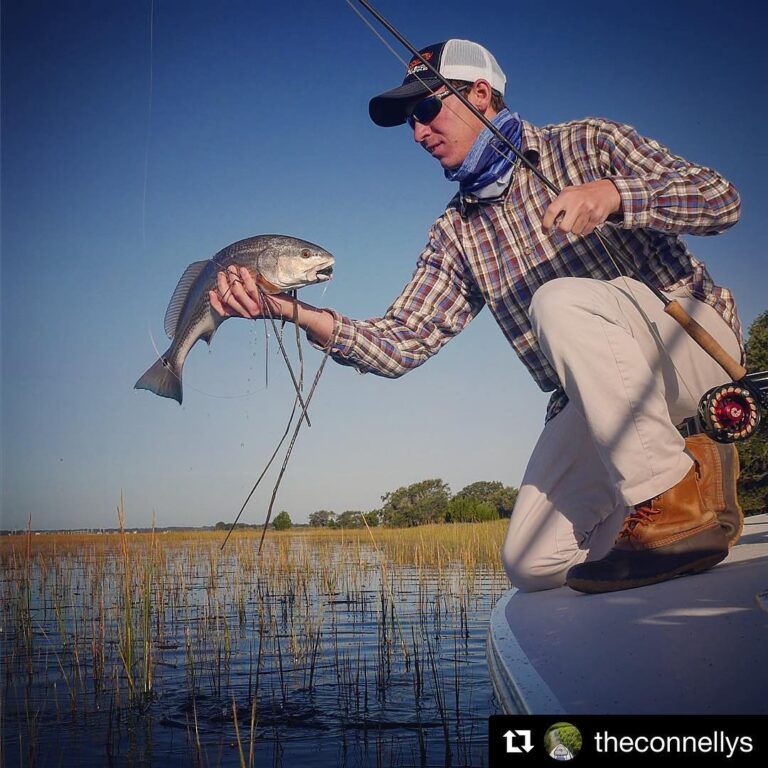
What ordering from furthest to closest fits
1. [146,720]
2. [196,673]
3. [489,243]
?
1. [196,673]
2. [489,243]
3. [146,720]

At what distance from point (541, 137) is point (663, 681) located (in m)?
2.37

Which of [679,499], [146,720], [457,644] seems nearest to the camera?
[679,499]

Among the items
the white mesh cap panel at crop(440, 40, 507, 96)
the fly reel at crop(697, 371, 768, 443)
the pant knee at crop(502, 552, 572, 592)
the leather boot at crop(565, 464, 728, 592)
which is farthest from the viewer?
the white mesh cap panel at crop(440, 40, 507, 96)

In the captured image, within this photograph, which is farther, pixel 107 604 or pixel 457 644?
pixel 107 604

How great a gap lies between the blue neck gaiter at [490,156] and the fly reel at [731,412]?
130 cm

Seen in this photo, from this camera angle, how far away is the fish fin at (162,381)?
3.21 meters

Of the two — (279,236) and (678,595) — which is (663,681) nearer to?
(678,595)

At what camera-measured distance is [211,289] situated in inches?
121

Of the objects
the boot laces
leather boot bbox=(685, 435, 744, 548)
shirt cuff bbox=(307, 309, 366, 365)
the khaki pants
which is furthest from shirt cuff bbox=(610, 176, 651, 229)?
shirt cuff bbox=(307, 309, 366, 365)

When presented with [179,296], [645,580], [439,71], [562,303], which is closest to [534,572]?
[645,580]

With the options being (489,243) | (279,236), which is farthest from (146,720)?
Answer: (489,243)

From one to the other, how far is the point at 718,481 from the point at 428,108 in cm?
188

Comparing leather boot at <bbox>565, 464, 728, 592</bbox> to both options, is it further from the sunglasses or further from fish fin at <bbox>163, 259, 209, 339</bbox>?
fish fin at <bbox>163, 259, 209, 339</bbox>

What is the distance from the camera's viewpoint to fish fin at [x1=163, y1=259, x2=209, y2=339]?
128 inches
